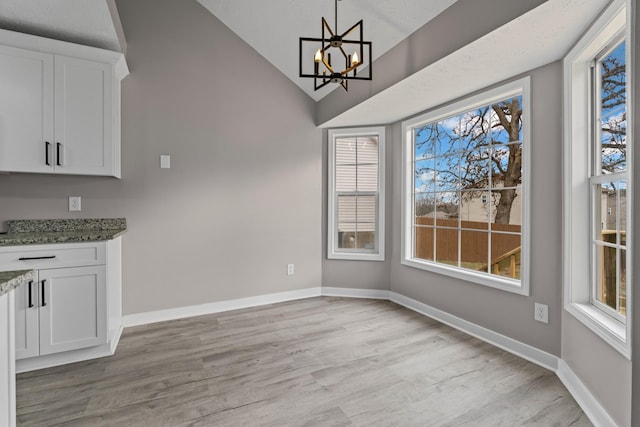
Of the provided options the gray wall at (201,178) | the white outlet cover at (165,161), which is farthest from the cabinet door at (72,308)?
the white outlet cover at (165,161)

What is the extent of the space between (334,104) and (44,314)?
316 centimetres

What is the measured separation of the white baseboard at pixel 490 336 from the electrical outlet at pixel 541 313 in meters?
0.23

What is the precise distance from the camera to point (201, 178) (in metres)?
3.42

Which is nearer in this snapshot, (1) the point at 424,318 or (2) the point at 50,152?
(2) the point at 50,152

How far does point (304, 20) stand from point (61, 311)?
311cm

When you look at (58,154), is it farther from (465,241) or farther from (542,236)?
(542,236)

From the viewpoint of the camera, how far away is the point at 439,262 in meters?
3.40

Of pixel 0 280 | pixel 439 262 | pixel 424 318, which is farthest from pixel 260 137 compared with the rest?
pixel 0 280

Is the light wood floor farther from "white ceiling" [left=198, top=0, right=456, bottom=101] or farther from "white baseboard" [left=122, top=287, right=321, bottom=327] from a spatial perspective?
"white ceiling" [left=198, top=0, right=456, bottom=101]

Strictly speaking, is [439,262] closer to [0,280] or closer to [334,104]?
[334,104]

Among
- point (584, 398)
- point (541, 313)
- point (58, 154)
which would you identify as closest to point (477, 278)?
point (541, 313)

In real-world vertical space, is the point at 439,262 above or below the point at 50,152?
below

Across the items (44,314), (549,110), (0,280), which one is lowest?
(44,314)

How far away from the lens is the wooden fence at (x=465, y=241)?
2754mm
